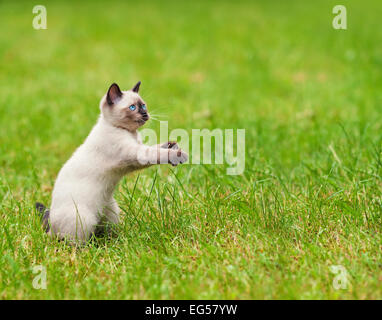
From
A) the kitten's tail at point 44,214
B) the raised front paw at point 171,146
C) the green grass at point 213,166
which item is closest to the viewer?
the green grass at point 213,166

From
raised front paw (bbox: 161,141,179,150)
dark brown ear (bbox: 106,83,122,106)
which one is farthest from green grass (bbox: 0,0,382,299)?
dark brown ear (bbox: 106,83,122,106)

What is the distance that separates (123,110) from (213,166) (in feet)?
4.78

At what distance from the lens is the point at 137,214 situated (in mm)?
3172

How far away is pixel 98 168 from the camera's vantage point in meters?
2.94

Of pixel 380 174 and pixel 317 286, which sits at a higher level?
pixel 380 174

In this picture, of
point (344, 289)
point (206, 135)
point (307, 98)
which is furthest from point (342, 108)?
point (344, 289)

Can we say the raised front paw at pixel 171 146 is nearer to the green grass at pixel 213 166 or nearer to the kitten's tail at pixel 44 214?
the green grass at pixel 213 166

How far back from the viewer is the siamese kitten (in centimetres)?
290

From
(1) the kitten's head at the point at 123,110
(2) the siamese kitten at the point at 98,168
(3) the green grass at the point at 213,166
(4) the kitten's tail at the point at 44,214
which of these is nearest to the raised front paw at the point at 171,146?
(2) the siamese kitten at the point at 98,168

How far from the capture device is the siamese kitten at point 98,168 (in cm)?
290

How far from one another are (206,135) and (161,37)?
5.83 m

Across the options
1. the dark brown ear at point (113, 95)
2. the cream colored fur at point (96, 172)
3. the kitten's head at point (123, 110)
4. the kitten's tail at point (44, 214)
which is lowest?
the kitten's tail at point (44, 214)

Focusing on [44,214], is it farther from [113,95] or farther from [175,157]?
[175,157]
